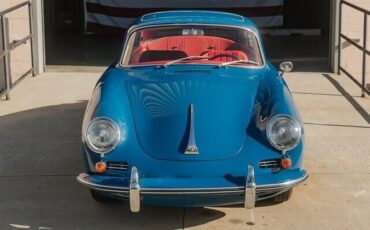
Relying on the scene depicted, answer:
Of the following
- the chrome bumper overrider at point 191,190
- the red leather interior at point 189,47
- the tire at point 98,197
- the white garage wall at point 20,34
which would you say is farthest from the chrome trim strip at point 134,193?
the white garage wall at point 20,34

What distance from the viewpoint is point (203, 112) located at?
15.0 ft

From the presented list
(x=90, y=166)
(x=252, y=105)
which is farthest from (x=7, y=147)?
(x=252, y=105)

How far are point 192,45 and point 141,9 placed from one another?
868 cm

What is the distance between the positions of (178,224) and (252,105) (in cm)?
101

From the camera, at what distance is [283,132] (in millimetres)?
4391

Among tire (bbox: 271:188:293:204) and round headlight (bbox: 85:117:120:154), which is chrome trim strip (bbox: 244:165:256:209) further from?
round headlight (bbox: 85:117:120:154)

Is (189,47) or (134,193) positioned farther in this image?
(189,47)

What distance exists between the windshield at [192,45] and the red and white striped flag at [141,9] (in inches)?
336

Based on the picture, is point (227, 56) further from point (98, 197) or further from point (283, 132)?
point (98, 197)

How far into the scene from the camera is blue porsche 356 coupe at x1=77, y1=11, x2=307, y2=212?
4164 millimetres

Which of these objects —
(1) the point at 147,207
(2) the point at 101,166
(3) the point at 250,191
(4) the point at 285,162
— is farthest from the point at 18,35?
(3) the point at 250,191

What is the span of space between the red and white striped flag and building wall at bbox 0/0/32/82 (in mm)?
4527

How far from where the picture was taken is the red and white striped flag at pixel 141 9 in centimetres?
1423

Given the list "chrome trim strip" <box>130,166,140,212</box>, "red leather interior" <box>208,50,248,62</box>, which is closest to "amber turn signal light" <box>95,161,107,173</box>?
"chrome trim strip" <box>130,166,140,212</box>
